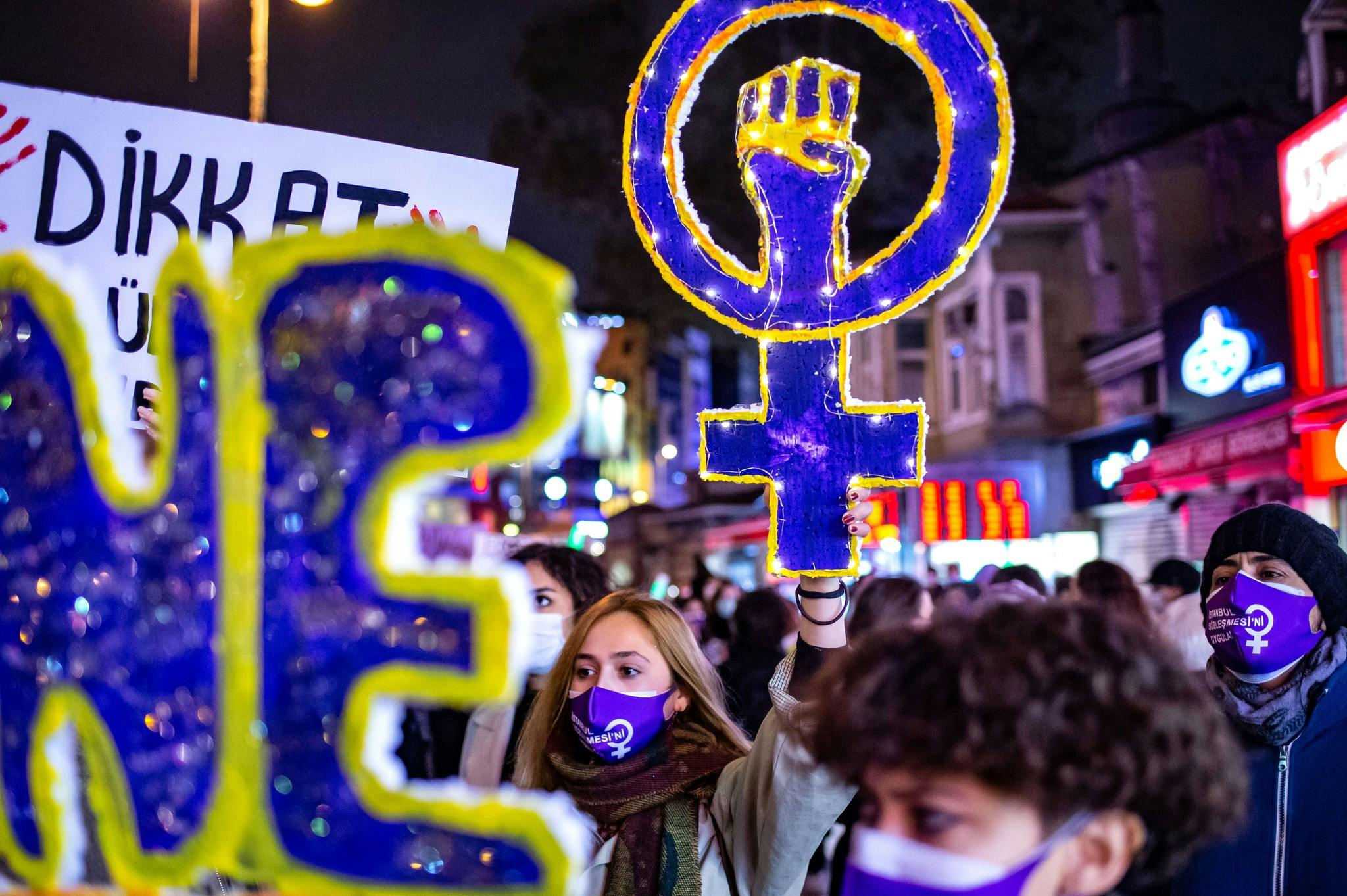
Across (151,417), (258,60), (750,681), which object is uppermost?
(258,60)

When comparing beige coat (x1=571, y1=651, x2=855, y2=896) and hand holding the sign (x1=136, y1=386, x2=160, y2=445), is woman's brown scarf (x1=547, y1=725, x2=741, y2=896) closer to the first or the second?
beige coat (x1=571, y1=651, x2=855, y2=896)

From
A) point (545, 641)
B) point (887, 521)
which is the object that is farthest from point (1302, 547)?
point (887, 521)

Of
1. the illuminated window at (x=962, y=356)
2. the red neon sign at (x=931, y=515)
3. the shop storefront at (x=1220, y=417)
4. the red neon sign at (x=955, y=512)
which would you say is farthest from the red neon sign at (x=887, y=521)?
the shop storefront at (x=1220, y=417)

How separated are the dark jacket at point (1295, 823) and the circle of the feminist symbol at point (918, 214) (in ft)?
4.64

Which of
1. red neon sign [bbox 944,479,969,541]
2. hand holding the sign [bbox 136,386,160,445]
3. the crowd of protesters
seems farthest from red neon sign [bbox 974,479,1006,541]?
hand holding the sign [bbox 136,386,160,445]

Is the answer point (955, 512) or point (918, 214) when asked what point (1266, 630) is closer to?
point (918, 214)

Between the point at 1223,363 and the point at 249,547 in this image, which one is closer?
the point at 249,547

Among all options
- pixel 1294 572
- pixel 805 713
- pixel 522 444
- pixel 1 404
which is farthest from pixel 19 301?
pixel 1294 572

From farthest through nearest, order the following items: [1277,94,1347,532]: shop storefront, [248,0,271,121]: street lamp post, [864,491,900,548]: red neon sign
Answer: [864,491,900,548]: red neon sign < [1277,94,1347,532]: shop storefront < [248,0,271,121]: street lamp post

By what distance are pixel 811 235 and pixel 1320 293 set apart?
9073mm

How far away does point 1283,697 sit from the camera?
282 cm

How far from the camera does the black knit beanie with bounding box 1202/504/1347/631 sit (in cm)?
287

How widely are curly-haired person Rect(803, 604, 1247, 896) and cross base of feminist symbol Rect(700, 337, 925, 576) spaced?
1.09 metres

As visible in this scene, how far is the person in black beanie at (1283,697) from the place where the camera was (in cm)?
271
